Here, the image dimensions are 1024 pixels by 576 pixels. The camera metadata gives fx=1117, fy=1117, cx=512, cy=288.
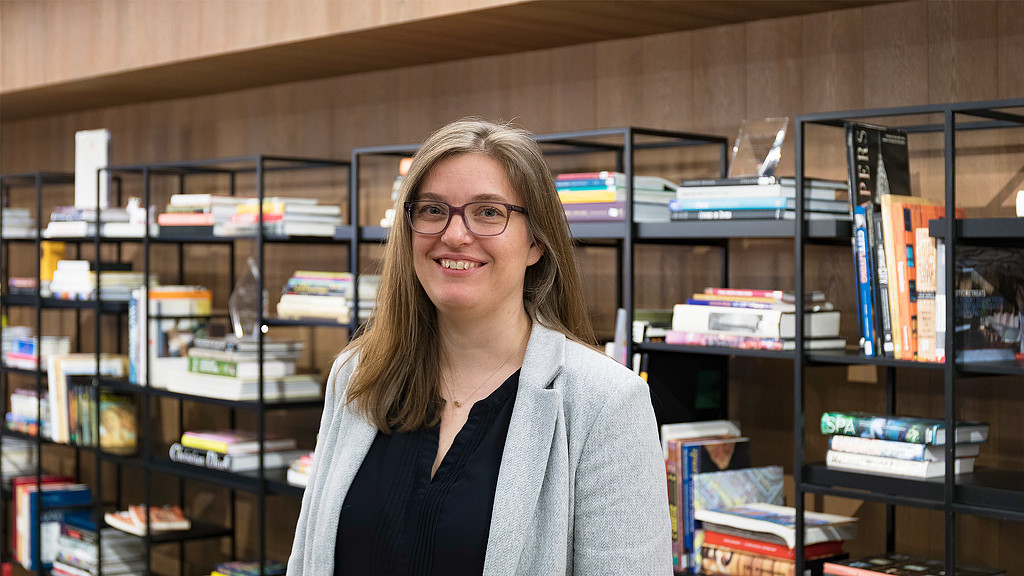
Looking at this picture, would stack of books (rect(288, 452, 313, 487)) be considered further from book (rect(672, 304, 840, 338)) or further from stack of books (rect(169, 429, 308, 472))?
book (rect(672, 304, 840, 338))

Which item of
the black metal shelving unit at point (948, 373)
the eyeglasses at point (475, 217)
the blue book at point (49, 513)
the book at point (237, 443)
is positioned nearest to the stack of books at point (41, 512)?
the blue book at point (49, 513)

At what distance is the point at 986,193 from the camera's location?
250cm

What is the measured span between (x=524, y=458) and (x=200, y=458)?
8.67 ft

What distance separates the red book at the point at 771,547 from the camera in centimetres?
246

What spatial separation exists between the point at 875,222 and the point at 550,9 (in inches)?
38.2

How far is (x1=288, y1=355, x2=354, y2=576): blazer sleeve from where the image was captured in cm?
153

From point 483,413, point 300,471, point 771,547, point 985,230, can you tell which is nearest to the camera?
point 483,413

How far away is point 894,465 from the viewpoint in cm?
229

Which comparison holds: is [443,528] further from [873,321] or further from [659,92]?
[659,92]

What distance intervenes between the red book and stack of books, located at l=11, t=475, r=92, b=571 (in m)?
3.21

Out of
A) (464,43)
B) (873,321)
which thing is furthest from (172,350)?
(873,321)

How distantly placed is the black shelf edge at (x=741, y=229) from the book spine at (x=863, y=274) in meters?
0.07

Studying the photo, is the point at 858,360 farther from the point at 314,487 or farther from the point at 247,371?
the point at 247,371

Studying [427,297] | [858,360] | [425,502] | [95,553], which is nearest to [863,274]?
[858,360]
